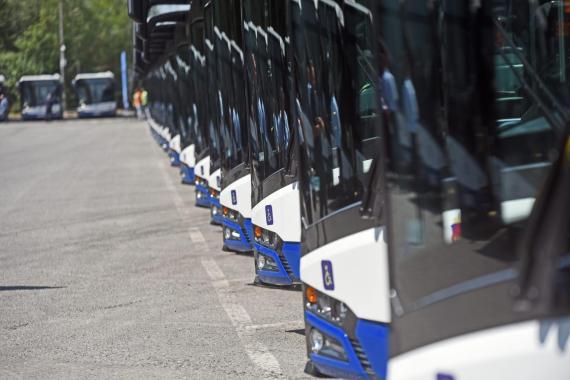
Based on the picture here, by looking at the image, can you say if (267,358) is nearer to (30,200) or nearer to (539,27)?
(539,27)

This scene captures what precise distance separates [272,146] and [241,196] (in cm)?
197

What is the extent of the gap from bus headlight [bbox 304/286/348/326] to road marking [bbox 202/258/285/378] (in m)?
0.95

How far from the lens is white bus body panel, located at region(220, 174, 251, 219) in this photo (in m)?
11.0

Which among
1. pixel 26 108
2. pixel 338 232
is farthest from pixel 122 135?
pixel 338 232

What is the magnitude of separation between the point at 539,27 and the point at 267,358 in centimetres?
329

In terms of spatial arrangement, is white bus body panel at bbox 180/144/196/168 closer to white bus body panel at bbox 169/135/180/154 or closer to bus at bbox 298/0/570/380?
white bus body panel at bbox 169/135/180/154

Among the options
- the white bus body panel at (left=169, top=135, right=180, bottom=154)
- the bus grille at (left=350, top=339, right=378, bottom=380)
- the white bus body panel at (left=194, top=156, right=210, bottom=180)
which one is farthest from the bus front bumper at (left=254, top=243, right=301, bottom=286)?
the white bus body panel at (left=169, top=135, right=180, bottom=154)

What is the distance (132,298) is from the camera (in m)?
10.1

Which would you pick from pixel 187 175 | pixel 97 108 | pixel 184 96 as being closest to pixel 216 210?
pixel 184 96

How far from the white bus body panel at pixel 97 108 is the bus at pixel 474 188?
71.6 m

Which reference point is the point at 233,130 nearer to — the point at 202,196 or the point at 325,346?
the point at 325,346

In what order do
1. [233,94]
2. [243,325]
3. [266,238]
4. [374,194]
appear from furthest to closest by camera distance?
[233,94], [266,238], [243,325], [374,194]

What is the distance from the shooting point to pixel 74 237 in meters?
15.0

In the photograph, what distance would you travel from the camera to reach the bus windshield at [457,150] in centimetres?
428
